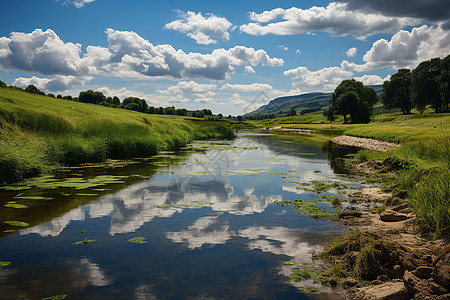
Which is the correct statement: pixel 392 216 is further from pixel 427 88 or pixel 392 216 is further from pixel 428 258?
pixel 427 88

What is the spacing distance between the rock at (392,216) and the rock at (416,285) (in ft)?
16.0

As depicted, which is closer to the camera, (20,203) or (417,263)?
(417,263)

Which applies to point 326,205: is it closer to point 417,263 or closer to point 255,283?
point 417,263

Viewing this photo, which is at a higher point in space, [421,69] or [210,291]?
[421,69]

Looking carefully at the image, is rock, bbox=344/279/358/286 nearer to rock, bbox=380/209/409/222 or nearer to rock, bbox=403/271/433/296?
rock, bbox=403/271/433/296

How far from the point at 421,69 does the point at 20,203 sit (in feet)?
343

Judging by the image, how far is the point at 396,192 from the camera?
1360cm

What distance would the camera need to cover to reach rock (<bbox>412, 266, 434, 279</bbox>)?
6117mm

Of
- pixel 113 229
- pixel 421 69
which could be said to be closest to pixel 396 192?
pixel 113 229

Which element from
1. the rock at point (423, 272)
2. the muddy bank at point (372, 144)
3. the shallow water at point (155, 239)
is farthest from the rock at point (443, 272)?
the muddy bank at point (372, 144)

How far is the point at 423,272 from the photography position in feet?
20.2

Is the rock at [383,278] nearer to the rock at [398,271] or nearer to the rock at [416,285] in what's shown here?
the rock at [398,271]

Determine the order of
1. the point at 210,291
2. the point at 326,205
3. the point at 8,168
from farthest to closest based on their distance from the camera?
the point at 8,168 < the point at 326,205 < the point at 210,291

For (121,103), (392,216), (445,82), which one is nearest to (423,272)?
(392,216)
